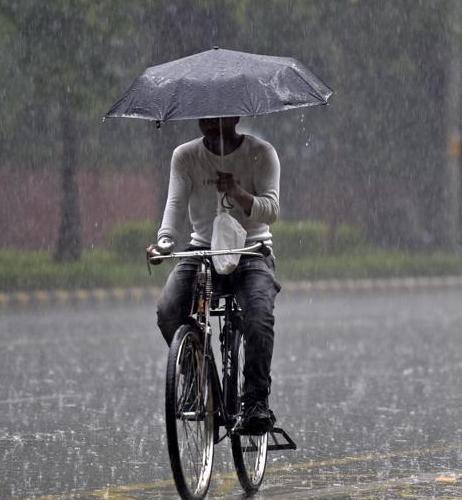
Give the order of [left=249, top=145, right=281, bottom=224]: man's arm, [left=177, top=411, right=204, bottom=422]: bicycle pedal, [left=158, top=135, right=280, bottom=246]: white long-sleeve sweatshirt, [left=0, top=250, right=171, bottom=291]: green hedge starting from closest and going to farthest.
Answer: [left=177, top=411, right=204, bottom=422]: bicycle pedal → [left=249, top=145, right=281, bottom=224]: man's arm → [left=158, top=135, right=280, bottom=246]: white long-sleeve sweatshirt → [left=0, top=250, right=171, bottom=291]: green hedge

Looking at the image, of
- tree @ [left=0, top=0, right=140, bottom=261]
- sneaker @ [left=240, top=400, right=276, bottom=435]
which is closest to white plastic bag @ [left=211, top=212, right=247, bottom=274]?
sneaker @ [left=240, top=400, right=276, bottom=435]

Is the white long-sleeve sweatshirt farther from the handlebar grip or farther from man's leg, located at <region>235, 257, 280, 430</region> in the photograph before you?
man's leg, located at <region>235, 257, 280, 430</region>

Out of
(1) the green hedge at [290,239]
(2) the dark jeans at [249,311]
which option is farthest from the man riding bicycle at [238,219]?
(1) the green hedge at [290,239]

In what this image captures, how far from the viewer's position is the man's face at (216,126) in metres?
7.23

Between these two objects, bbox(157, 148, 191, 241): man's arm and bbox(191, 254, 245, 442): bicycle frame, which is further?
bbox(157, 148, 191, 241): man's arm

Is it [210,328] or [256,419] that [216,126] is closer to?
[210,328]

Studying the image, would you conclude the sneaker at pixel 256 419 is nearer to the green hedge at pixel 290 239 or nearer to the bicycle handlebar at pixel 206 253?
the bicycle handlebar at pixel 206 253

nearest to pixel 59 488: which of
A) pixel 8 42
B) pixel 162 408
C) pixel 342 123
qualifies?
pixel 162 408

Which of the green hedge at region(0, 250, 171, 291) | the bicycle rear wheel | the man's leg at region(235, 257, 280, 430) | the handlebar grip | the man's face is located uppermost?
the man's face

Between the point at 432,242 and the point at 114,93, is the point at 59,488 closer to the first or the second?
the point at 114,93

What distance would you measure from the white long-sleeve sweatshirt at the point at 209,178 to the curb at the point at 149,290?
44.3ft

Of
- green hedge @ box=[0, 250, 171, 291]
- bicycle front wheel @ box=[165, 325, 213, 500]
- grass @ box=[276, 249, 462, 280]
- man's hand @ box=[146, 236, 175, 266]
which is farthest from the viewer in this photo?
grass @ box=[276, 249, 462, 280]

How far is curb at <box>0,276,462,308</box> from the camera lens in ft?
69.6

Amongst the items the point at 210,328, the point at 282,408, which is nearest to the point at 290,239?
the point at 282,408
